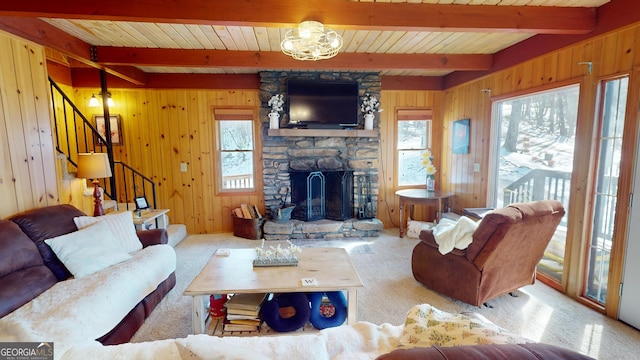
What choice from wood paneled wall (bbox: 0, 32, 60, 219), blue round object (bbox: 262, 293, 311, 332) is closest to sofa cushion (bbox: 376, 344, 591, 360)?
blue round object (bbox: 262, 293, 311, 332)

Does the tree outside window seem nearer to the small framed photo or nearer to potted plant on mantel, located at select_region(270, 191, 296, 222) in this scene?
potted plant on mantel, located at select_region(270, 191, 296, 222)

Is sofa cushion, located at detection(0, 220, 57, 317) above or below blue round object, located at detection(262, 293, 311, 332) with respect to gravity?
above

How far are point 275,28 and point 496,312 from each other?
10.8 ft

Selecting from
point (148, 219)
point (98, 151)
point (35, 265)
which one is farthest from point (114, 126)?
point (35, 265)

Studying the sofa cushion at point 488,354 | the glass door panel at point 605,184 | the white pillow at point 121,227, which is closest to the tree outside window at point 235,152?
the white pillow at point 121,227

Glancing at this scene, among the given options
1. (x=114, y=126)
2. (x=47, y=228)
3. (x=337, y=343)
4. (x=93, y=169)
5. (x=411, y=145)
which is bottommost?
(x=337, y=343)

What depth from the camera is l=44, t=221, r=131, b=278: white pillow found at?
223 centimetres

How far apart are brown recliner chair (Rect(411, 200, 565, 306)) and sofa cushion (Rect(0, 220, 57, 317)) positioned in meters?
3.10

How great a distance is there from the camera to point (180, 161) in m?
4.72

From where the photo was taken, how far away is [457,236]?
8.18ft

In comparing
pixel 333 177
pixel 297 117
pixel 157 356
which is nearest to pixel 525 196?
pixel 333 177

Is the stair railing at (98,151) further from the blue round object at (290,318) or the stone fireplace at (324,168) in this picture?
the blue round object at (290,318)

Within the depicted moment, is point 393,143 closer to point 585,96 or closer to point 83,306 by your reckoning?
point 585,96

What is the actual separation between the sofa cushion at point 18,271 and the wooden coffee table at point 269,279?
102 cm
